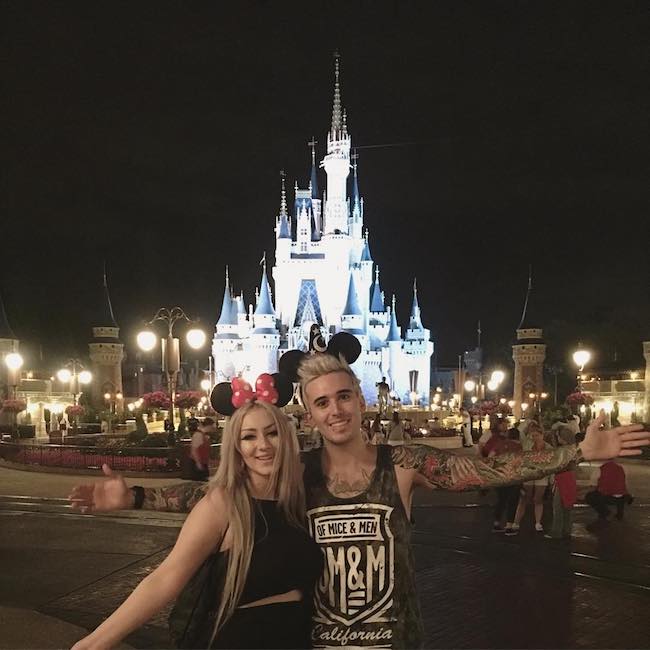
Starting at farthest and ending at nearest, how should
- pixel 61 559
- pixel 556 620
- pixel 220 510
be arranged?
pixel 61 559
pixel 556 620
pixel 220 510

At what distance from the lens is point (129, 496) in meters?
3.02

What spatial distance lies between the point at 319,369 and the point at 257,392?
0.89ft

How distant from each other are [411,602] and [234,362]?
69515 millimetres

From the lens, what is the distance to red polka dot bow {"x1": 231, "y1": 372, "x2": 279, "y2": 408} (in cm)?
294

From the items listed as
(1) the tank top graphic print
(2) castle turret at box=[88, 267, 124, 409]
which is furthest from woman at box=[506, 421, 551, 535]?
(2) castle turret at box=[88, 267, 124, 409]

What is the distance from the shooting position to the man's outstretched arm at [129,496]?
299 centimetres

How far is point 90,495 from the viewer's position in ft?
9.93

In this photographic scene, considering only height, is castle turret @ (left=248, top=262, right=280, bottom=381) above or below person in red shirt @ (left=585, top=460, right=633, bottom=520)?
above

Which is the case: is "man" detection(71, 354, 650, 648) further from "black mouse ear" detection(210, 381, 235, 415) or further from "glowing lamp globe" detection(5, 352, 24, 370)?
"glowing lamp globe" detection(5, 352, 24, 370)

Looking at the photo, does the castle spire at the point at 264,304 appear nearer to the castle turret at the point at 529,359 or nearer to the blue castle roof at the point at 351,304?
the blue castle roof at the point at 351,304

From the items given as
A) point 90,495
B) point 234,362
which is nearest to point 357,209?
point 234,362

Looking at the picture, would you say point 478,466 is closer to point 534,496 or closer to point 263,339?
point 534,496

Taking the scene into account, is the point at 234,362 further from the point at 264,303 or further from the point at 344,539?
the point at 344,539

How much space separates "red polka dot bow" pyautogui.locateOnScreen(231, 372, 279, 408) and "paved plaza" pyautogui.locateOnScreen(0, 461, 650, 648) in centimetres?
395
